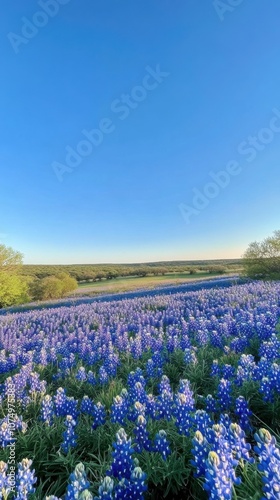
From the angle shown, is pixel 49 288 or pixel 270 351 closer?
pixel 270 351

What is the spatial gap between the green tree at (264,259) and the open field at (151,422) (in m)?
18.2

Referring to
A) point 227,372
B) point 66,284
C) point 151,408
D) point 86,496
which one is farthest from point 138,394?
point 66,284

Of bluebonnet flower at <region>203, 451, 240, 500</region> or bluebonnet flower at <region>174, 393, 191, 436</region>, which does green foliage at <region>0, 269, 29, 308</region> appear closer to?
bluebonnet flower at <region>174, 393, 191, 436</region>

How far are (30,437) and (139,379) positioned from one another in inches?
65.3

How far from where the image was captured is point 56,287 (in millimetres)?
43469

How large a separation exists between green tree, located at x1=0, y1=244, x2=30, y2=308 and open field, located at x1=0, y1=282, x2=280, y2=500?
27427mm

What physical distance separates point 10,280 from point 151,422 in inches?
1287

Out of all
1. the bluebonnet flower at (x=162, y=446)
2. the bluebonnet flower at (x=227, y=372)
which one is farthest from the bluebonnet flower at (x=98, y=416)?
the bluebonnet flower at (x=227, y=372)

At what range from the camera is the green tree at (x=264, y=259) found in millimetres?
23578

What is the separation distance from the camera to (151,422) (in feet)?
10.9

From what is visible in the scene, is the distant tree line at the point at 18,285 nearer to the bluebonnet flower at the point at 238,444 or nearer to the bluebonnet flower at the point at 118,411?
the bluebonnet flower at the point at 118,411

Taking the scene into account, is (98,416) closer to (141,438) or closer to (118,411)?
(118,411)

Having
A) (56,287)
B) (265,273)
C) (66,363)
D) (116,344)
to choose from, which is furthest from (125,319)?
(56,287)

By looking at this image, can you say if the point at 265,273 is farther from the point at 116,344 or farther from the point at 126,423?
the point at 126,423
